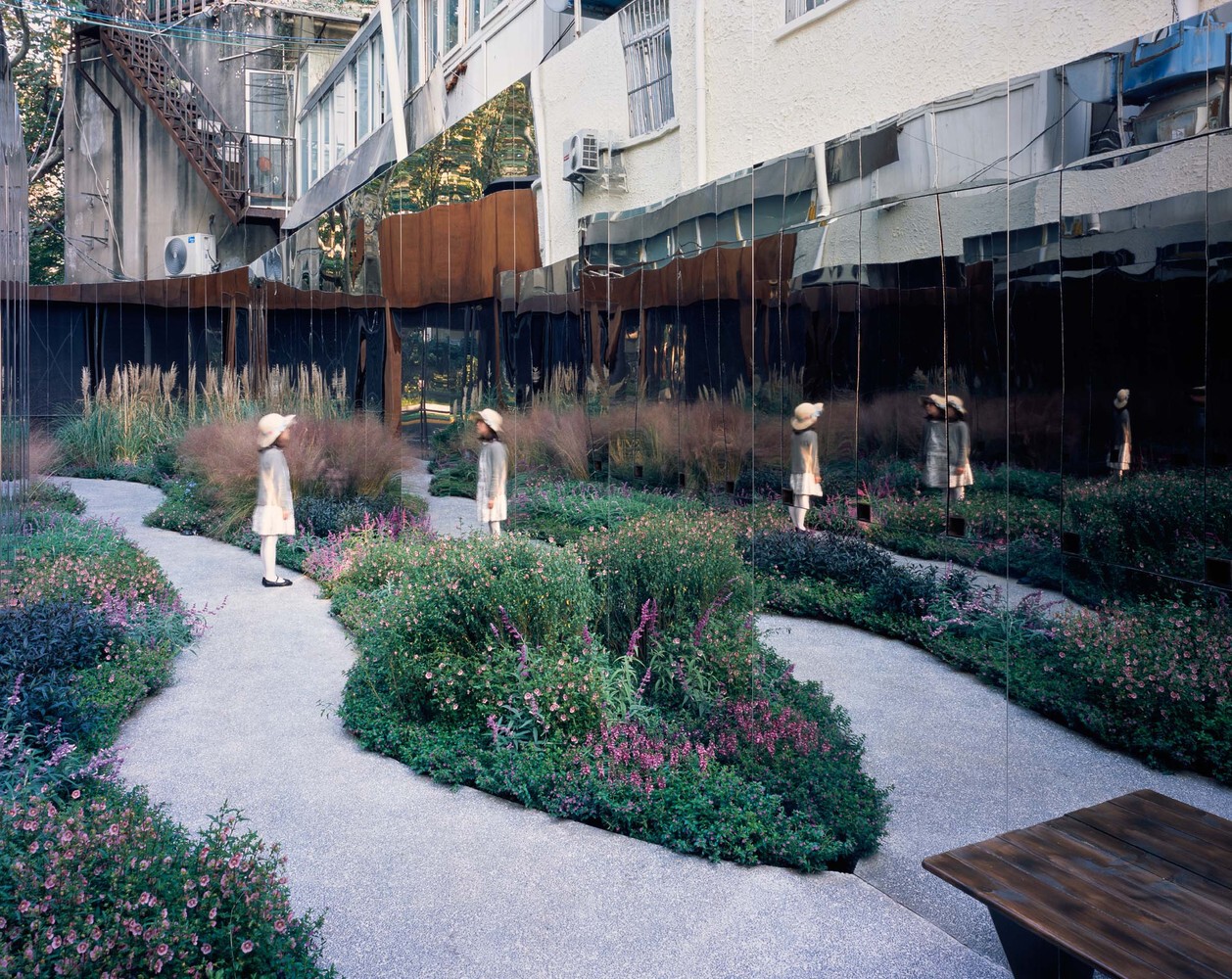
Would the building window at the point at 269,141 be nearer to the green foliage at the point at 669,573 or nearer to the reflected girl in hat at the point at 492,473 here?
the reflected girl in hat at the point at 492,473

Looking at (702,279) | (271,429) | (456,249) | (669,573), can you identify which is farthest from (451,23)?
(669,573)

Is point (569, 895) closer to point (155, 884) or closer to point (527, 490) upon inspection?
point (155, 884)

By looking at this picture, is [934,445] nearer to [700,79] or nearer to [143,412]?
[700,79]

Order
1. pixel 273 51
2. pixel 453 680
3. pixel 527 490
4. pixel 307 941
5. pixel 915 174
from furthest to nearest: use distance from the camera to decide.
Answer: pixel 273 51 < pixel 527 490 < pixel 453 680 < pixel 915 174 < pixel 307 941

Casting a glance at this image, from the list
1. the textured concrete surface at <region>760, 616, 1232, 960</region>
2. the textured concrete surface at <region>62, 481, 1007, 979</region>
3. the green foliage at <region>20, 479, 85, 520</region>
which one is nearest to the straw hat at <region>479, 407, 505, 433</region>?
the textured concrete surface at <region>62, 481, 1007, 979</region>

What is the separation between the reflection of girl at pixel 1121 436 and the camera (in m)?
3.06

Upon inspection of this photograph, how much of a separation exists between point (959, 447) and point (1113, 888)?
152 cm

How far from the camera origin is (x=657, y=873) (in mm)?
3900

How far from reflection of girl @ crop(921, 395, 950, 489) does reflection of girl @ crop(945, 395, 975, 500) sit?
2 centimetres

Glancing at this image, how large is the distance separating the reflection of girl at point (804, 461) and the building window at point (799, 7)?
168 cm

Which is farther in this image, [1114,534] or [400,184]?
[400,184]

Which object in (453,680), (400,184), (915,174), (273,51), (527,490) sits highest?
(273,51)

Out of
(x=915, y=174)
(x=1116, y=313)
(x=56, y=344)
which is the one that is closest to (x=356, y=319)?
(x=915, y=174)

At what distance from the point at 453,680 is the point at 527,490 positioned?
269 centimetres
